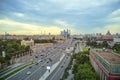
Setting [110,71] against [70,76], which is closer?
[110,71]

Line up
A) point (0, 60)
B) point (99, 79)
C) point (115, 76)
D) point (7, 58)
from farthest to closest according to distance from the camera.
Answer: point (7, 58)
point (0, 60)
point (99, 79)
point (115, 76)

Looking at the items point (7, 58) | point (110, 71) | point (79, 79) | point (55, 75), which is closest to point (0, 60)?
point (7, 58)

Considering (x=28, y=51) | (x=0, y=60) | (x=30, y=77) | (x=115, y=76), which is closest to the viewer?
(x=115, y=76)

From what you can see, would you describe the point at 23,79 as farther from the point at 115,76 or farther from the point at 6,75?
the point at 115,76

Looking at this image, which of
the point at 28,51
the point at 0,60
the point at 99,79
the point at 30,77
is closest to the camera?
the point at 99,79

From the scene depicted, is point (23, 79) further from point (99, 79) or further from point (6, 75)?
point (99, 79)

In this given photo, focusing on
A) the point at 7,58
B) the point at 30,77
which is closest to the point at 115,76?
the point at 30,77

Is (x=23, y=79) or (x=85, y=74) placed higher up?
(x=85, y=74)

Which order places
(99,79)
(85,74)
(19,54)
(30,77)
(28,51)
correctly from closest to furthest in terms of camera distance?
(85,74) < (99,79) < (30,77) < (19,54) < (28,51)

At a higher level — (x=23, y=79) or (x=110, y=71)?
(x=110, y=71)
